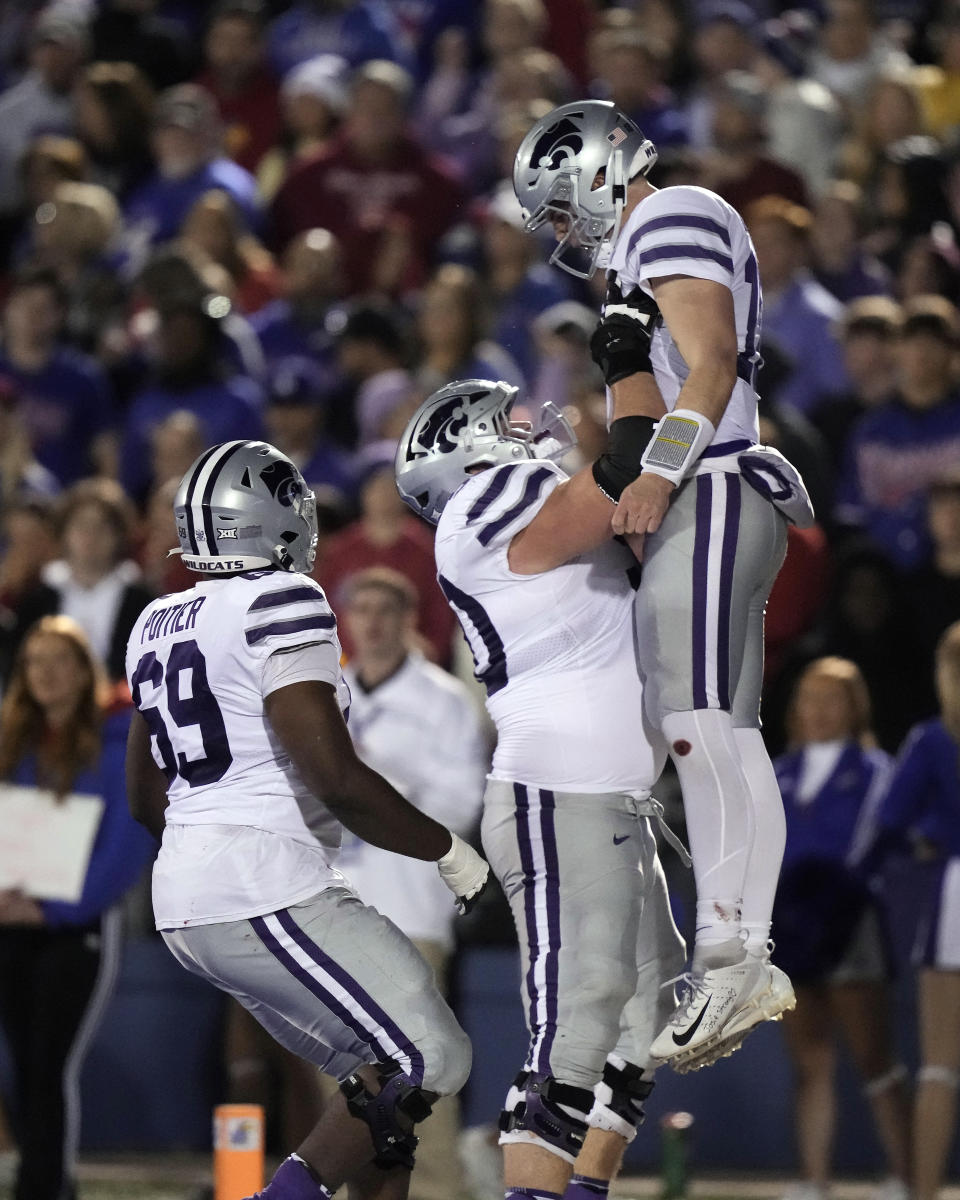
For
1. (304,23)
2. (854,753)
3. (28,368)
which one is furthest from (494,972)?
(304,23)

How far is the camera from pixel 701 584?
16.7 ft

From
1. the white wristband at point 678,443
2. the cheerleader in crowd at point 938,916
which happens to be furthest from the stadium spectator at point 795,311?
the white wristband at point 678,443

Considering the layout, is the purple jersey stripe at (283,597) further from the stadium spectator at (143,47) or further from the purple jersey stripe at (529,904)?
the stadium spectator at (143,47)

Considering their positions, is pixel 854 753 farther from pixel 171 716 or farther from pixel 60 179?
pixel 60 179

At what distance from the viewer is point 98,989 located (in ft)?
26.6

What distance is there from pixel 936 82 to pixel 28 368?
196 inches

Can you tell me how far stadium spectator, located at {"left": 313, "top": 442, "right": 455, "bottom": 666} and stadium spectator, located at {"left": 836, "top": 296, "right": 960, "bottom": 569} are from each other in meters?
1.75

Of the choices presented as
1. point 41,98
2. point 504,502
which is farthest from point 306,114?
point 504,502

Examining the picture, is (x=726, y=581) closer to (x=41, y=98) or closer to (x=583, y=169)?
(x=583, y=169)

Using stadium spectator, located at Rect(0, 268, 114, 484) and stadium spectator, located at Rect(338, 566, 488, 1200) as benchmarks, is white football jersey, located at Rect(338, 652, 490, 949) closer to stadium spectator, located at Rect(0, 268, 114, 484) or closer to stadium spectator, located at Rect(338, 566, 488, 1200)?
stadium spectator, located at Rect(338, 566, 488, 1200)

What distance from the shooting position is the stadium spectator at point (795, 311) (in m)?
10.1

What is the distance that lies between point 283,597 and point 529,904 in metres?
0.94

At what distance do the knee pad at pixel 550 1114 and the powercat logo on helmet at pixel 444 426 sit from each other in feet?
5.12

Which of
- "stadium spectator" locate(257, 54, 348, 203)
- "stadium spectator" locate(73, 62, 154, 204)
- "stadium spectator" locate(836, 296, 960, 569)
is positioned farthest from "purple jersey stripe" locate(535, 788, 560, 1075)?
"stadium spectator" locate(73, 62, 154, 204)
